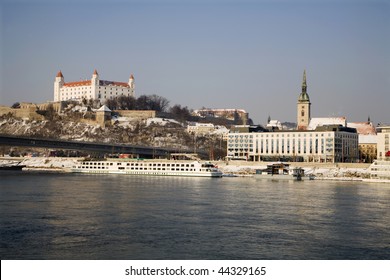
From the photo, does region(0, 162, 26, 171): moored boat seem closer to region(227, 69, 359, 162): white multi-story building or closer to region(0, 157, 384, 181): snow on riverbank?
region(0, 157, 384, 181): snow on riverbank

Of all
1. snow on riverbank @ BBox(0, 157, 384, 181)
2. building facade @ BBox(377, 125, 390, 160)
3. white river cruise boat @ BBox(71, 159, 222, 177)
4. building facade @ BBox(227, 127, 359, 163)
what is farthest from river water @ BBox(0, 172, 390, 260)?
building facade @ BBox(227, 127, 359, 163)

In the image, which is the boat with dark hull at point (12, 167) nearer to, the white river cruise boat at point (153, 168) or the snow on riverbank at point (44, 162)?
the snow on riverbank at point (44, 162)

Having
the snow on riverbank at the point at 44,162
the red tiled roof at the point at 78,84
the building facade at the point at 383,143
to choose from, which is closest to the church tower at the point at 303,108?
the building facade at the point at 383,143

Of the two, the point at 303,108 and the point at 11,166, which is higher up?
the point at 303,108

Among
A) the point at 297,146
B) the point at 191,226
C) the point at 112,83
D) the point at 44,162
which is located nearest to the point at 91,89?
the point at 112,83

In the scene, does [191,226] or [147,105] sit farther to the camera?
[147,105]

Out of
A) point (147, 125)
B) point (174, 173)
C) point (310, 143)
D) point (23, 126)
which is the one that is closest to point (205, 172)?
point (174, 173)

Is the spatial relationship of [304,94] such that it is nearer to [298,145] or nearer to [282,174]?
[298,145]

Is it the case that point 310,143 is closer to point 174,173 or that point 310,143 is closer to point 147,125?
point 174,173
